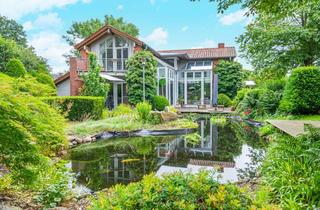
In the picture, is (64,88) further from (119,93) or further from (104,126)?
(104,126)

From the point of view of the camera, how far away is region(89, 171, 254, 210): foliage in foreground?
87.7 inches

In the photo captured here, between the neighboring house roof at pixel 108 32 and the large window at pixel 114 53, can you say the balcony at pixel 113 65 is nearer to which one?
the large window at pixel 114 53

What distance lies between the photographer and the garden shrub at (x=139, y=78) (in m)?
18.3

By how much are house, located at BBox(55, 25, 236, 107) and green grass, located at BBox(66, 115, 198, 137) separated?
6.56 meters

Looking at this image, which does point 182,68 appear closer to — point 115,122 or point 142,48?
point 142,48

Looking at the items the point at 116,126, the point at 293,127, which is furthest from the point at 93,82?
the point at 293,127

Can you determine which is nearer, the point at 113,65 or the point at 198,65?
the point at 113,65

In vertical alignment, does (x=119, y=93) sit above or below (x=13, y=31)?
below

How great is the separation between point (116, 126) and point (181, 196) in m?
8.88

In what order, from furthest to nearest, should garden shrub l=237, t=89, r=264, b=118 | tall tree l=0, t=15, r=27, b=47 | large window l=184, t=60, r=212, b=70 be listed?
tall tree l=0, t=15, r=27, b=47 < large window l=184, t=60, r=212, b=70 < garden shrub l=237, t=89, r=264, b=118

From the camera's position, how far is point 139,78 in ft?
59.7

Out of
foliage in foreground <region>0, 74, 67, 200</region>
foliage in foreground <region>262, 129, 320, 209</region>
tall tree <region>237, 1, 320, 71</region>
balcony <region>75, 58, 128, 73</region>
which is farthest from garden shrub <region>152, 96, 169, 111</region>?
foliage in foreground <region>0, 74, 67, 200</region>

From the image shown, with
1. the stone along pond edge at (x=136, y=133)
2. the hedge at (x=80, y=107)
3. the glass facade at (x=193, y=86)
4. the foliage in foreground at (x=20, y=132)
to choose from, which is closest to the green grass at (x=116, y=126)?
the stone along pond edge at (x=136, y=133)

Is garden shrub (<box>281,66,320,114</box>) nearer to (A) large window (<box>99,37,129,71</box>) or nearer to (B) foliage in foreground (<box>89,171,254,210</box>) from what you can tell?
(B) foliage in foreground (<box>89,171,254,210</box>)
